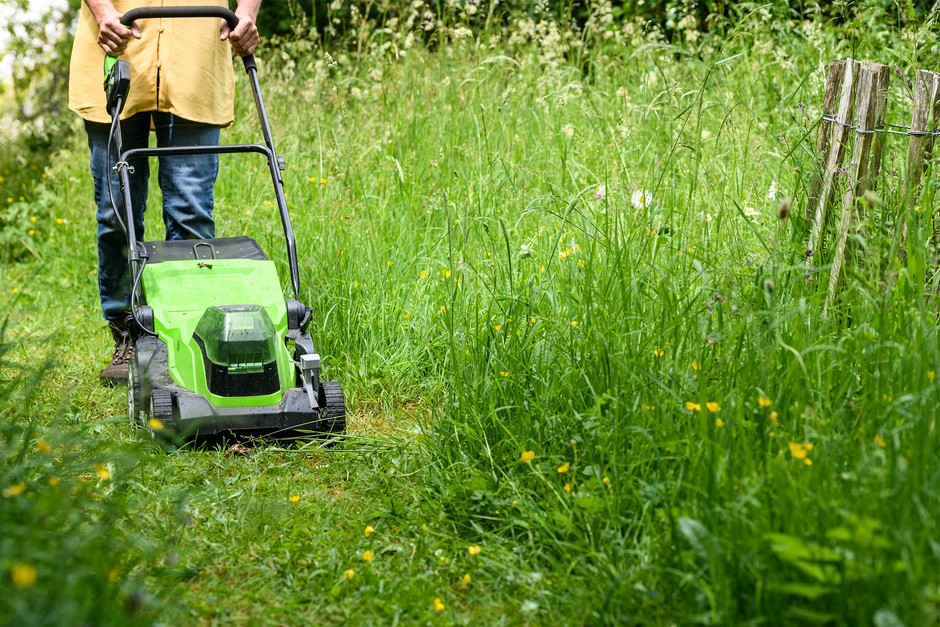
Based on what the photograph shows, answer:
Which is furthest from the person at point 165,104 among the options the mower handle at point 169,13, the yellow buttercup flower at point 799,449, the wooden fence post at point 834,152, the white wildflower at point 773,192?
the yellow buttercup flower at point 799,449

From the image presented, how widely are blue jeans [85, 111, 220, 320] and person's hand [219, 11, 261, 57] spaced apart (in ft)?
1.02

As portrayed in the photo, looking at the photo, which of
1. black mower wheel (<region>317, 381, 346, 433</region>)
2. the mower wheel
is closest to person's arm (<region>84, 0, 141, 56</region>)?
the mower wheel

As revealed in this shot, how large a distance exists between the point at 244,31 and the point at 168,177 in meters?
0.59

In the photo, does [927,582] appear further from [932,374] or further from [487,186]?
[487,186]

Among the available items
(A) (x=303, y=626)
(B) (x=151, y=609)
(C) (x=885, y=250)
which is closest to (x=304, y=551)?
(A) (x=303, y=626)

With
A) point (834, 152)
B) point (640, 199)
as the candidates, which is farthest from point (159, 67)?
point (834, 152)

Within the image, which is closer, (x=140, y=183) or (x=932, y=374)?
(x=932, y=374)

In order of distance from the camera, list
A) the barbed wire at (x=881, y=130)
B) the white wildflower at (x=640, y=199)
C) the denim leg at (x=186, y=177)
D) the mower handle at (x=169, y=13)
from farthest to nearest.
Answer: the denim leg at (x=186, y=177)
the mower handle at (x=169, y=13)
the white wildflower at (x=640, y=199)
the barbed wire at (x=881, y=130)

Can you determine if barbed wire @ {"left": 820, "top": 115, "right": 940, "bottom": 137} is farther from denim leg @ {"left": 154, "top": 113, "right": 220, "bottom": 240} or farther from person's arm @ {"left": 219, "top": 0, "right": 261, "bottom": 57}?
denim leg @ {"left": 154, "top": 113, "right": 220, "bottom": 240}

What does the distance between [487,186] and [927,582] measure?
2.80m

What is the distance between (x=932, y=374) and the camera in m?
2.22

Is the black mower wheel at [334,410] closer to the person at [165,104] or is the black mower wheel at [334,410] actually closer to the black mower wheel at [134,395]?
the black mower wheel at [134,395]

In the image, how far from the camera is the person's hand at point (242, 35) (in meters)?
3.43

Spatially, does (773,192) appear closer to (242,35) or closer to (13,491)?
Result: (242,35)
